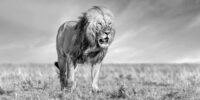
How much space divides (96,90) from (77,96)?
0.98 metres

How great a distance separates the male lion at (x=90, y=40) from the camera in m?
8.52

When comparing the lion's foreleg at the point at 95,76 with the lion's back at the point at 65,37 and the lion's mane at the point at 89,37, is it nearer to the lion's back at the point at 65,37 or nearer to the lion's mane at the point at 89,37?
the lion's mane at the point at 89,37

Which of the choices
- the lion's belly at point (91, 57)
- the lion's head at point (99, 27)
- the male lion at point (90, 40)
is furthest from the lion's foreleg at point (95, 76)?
the lion's head at point (99, 27)

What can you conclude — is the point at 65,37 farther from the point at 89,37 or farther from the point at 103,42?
the point at 103,42

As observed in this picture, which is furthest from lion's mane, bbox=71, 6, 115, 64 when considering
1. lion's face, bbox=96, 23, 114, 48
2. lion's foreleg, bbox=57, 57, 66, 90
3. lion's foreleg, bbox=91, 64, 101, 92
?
lion's foreleg, bbox=57, 57, 66, 90

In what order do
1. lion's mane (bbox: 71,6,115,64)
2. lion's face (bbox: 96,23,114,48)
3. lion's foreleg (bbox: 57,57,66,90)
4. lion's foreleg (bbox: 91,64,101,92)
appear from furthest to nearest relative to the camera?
lion's foreleg (bbox: 57,57,66,90), lion's foreleg (bbox: 91,64,101,92), lion's mane (bbox: 71,6,115,64), lion's face (bbox: 96,23,114,48)

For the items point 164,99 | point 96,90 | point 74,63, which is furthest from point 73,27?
point 164,99

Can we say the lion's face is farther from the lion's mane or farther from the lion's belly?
the lion's belly

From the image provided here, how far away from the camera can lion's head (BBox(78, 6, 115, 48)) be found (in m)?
8.41

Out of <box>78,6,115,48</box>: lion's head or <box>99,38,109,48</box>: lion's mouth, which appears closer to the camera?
<box>78,6,115,48</box>: lion's head

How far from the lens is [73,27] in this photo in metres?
9.77

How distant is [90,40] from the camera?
8680 mm

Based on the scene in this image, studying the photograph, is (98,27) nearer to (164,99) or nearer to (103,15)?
(103,15)

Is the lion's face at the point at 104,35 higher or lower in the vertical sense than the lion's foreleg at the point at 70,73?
higher
